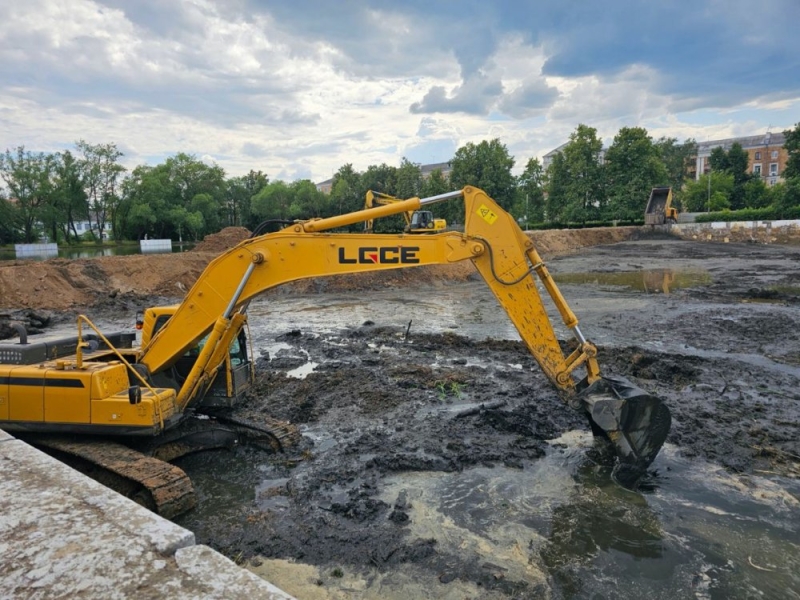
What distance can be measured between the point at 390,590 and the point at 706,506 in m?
3.62

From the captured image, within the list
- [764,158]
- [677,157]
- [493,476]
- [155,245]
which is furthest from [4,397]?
[764,158]

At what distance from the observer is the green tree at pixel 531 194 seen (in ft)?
222

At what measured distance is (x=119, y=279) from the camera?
80.5 feet

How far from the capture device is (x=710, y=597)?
430cm

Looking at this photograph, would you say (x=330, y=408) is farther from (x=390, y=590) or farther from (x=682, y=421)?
(x=682, y=421)

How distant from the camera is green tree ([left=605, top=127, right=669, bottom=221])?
58.9m

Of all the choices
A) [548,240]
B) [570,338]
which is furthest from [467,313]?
[548,240]

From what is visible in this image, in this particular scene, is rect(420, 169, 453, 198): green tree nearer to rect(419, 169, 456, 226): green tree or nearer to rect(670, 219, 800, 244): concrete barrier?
rect(419, 169, 456, 226): green tree

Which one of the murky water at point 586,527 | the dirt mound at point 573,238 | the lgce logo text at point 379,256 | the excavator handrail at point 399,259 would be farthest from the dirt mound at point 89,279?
the dirt mound at point 573,238

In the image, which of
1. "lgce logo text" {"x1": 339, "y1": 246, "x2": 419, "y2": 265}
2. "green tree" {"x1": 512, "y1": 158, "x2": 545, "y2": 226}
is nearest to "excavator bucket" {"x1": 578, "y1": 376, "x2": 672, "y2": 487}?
"lgce logo text" {"x1": 339, "y1": 246, "x2": 419, "y2": 265}

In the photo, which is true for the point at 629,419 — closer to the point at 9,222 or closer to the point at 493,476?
the point at 493,476

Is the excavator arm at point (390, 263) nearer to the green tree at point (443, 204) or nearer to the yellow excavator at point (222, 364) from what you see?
the yellow excavator at point (222, 364)

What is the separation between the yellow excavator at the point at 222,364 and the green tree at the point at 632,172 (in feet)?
195

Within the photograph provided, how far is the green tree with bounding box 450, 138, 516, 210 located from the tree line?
12cm
